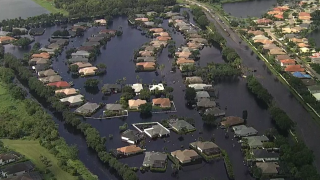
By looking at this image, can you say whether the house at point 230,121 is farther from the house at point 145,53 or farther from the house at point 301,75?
the house at point 145,53

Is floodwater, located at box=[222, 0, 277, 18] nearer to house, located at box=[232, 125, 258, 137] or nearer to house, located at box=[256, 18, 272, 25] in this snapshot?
house, located at box=[256, 18, 272, 25]

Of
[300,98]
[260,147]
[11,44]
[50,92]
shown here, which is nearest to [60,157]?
[50,92]

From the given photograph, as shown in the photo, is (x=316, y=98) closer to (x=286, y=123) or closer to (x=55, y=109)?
(x=286, y=123)

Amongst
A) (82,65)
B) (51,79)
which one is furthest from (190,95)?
(51,79)

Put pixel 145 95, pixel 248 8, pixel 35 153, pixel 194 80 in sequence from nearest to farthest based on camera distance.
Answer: pixel 35 153 → pixel 145 95 → pixel 194 80 → pixel 248 8

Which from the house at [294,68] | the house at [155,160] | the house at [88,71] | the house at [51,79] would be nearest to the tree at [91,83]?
the house at [88,71]

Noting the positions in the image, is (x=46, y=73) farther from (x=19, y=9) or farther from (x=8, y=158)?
(x=19, y=9)

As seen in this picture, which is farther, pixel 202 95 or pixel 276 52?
pixel 276 52
